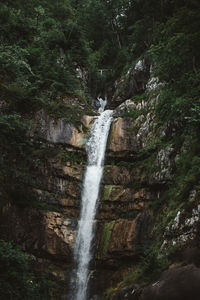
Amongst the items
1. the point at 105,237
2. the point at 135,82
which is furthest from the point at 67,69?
the point at 105,237

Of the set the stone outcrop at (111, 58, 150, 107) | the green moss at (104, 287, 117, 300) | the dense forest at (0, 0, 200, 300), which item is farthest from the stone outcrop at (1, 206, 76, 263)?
the stone outcrop at (111, 58, 150, 107)

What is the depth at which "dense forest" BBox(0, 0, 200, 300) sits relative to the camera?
8.79 m

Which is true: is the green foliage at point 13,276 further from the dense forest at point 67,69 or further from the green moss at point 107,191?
the green moss at point 107,191

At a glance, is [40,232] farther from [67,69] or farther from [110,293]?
[67,69]

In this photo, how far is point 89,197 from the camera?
12.8m

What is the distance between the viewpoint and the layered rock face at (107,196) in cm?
1070

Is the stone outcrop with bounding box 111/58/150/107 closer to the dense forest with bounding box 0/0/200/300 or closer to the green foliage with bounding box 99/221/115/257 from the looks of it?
the dense forest with bounding box 0/0/200/300

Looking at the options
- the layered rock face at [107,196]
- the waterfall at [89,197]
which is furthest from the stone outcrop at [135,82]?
the waterfall at [89,197]

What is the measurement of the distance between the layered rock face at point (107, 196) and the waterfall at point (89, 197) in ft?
0.96

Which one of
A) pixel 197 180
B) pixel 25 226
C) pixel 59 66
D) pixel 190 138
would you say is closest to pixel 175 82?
pixel 190 138

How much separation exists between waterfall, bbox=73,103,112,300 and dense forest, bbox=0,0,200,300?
1.49 meters

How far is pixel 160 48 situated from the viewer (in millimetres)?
14000

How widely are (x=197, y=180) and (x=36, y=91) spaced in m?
10.5

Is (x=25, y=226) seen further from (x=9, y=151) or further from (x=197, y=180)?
(x=197, y=180)
